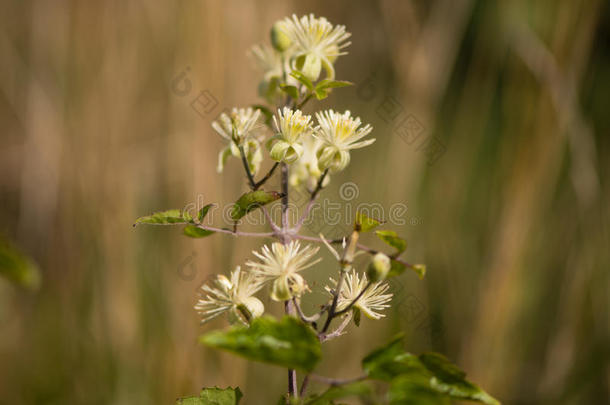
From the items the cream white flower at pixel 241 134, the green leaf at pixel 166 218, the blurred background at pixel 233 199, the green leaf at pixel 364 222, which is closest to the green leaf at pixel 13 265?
the green leaf at pixel 166 218

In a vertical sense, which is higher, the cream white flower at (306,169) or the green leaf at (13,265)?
the cream white flower at (306,169)

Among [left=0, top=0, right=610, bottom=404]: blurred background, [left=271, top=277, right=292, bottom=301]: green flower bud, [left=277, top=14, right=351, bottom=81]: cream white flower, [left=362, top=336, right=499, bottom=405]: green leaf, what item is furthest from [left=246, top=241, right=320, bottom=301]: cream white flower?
[left=0, top=0, right=610, bottom=404]: blurred background

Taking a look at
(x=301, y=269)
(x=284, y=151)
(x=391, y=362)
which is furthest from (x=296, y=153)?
(x=391, y=362)

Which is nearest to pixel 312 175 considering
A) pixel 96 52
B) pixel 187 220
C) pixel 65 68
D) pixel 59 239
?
pixel 187 220

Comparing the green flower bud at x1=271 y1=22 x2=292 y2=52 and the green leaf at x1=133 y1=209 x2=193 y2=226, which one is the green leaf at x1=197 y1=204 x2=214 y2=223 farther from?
the green flower bud at x1=271 y1=22 x2=292 y2=52

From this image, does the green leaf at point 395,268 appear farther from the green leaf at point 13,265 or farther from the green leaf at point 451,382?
the green leaf at point 13,265

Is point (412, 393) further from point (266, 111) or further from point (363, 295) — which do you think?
point (266, 111)
